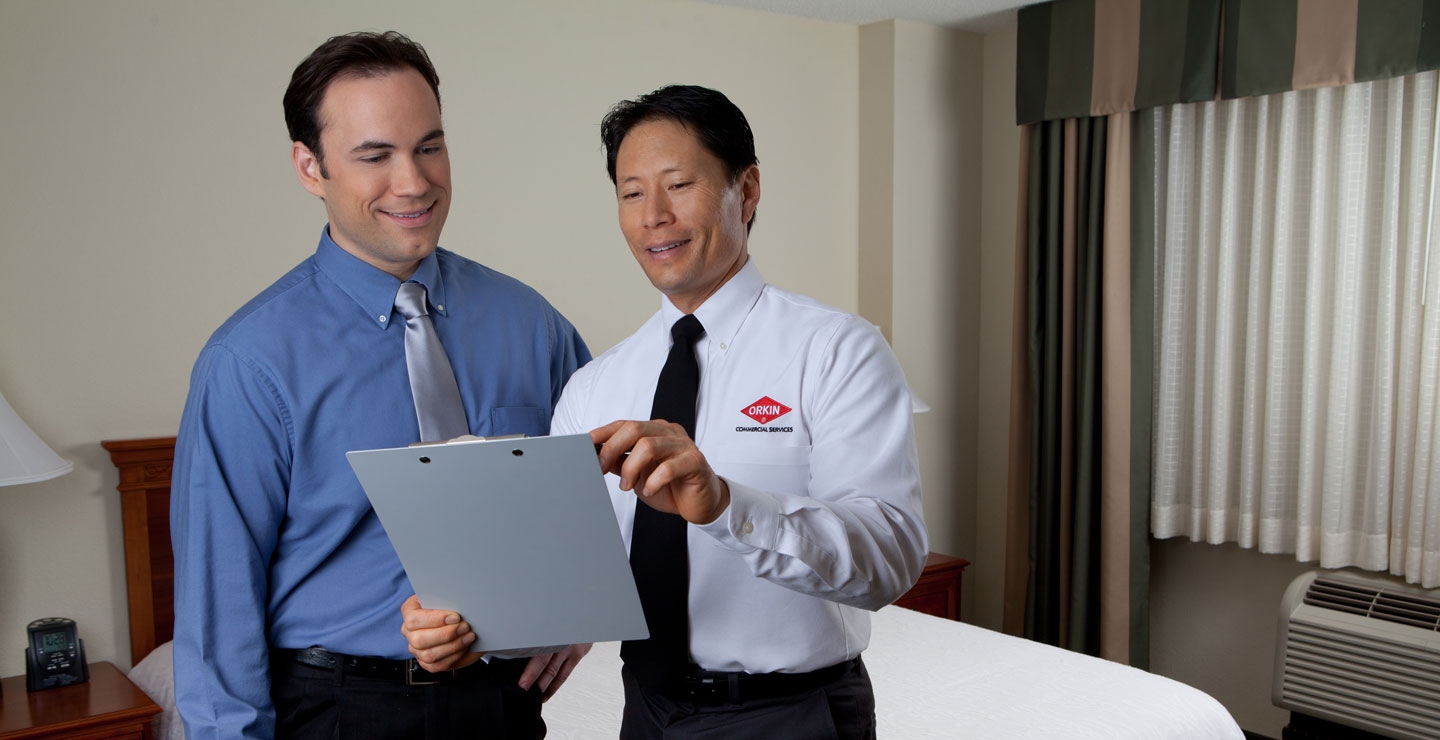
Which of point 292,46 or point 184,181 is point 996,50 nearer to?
point 292,46

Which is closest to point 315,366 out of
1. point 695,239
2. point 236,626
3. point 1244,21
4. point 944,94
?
point 236,626

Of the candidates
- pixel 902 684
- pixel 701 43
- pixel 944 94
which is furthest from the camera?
pixel 944 94

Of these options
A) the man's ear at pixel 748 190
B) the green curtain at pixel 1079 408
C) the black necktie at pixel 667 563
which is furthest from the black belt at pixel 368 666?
the green curtain at pixel 1079 408

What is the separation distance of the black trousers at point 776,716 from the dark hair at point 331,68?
0.82 m

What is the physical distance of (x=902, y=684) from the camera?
Answer: 9.16 ft

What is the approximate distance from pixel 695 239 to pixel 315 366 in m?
0.52

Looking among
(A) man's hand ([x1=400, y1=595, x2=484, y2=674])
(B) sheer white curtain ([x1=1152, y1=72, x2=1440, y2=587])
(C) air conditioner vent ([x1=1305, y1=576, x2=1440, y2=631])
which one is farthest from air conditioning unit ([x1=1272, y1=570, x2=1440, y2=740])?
(A) man's hand ([x1=400, y1=595, x2=484, y2=674])

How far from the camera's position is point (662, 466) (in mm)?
→ 1119

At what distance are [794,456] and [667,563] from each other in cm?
21

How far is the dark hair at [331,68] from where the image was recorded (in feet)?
4.80

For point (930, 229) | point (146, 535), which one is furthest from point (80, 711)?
point (930, 229)

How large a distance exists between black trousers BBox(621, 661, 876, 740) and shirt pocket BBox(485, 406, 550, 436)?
40 centimetres

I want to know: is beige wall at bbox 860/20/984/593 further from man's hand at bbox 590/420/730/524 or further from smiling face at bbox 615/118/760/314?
man's hand at bbox 590/420/730/524

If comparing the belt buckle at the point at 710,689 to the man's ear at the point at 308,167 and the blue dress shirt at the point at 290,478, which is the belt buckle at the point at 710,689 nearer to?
the blue dress shirt at the point at 290,478
